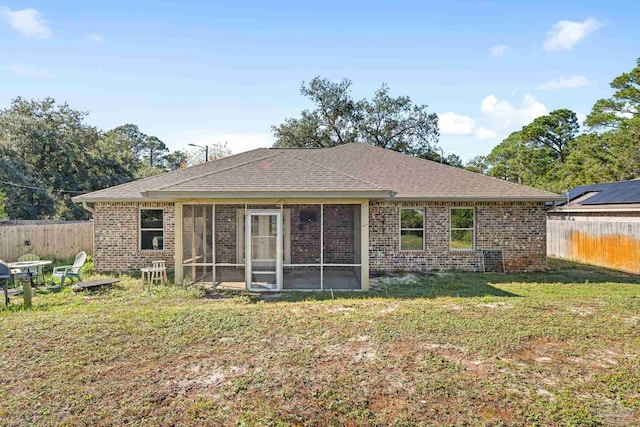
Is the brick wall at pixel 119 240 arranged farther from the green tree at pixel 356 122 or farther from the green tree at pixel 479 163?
the green tree at pixel 479 163

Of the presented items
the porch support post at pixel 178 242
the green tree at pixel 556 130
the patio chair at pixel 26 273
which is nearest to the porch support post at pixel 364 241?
the porch support post at pixel 178 242

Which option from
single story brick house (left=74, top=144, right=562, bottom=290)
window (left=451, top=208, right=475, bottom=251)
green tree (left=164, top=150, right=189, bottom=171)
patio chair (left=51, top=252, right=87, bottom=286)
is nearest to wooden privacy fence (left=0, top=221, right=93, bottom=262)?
single story brick house (left=74, top=144, right=562, bottom=290)

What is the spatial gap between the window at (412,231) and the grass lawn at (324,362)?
4.38 metres

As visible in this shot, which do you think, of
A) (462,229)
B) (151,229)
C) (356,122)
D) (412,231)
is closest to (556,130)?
(356,122)

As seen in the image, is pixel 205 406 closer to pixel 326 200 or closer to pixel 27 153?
pixel 326 200

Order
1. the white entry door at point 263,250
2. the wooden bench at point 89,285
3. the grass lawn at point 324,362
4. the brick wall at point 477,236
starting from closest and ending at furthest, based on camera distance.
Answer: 1. the grass lawn at point 324,362
2. the wooden bench at point 89,285
3. the white entry door at point 263,250
4. the brick wall at point 477,236

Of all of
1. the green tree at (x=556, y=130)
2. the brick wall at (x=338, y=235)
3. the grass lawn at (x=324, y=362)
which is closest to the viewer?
the grass lawn at (x=324, y=362)

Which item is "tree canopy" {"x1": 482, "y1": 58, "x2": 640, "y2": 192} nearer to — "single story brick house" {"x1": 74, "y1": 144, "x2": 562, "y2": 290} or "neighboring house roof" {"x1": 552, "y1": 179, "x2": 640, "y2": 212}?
"neighboring house roof" {"x1": 552, "y1": 179, "x2": 640, "y2": 212}

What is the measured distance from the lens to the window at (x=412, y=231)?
42.9 feet

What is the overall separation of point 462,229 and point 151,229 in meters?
10.3

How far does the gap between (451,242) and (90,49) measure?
13.7 metres

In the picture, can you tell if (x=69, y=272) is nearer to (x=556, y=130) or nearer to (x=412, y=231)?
(x=412, y=231)

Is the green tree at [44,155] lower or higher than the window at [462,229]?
higher

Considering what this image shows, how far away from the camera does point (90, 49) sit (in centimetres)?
1328
